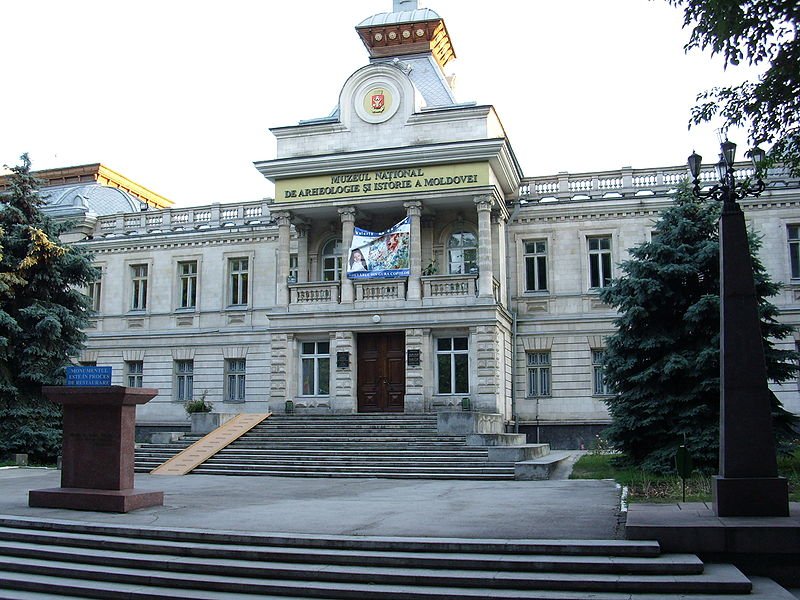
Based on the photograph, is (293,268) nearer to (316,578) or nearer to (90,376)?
(90,376)

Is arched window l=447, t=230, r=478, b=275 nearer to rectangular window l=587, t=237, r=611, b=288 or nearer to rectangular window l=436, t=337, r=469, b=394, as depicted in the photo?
rectangular window l=436, t=337, r=469, b=394

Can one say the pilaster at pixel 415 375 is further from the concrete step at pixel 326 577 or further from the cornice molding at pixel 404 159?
the concrete step at pixel 326 577

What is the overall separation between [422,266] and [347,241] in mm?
3186

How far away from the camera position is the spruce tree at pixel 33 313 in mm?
23938

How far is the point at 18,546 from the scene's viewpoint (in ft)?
33.9

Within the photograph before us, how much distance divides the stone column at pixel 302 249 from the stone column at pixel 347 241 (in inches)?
114

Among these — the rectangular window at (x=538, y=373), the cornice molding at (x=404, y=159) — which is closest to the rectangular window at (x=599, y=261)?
the rectangular window at (x=538, y=373)

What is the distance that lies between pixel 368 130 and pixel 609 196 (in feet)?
30.1

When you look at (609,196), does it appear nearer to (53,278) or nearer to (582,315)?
(582,315)

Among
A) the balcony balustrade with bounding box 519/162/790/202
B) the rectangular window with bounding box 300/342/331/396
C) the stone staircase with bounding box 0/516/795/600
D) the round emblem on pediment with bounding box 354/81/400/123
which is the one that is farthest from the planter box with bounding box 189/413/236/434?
the stone staircase with bounding box 0/516/795/600

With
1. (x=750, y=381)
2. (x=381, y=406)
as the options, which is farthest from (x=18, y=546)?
(x=381, y=406)

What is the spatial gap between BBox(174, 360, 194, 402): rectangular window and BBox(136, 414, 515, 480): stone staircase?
346 inches

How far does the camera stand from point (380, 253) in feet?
91.0

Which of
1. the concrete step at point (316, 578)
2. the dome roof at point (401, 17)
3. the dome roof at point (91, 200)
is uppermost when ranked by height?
the dome roof at point (401, 17)
